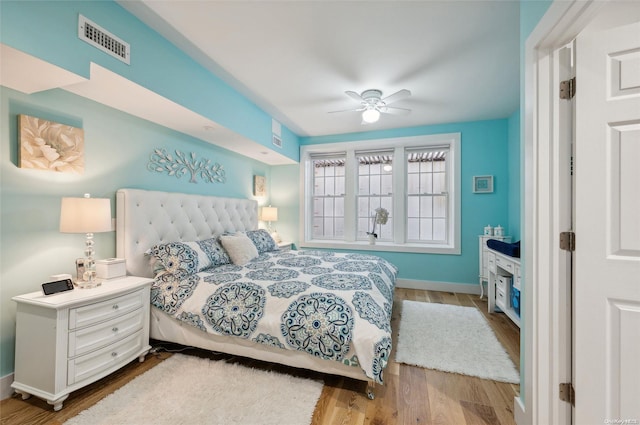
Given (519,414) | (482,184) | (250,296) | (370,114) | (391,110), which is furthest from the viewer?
(482,184)

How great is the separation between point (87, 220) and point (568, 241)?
294cm

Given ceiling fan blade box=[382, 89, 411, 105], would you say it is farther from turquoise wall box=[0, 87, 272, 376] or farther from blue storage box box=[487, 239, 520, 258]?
turquoise wall box=[0, 87, 272, 376]

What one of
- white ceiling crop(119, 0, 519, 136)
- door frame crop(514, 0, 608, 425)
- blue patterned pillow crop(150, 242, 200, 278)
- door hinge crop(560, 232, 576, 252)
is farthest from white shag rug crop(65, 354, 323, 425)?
white ceiling crop(119, 0, 519, 136)

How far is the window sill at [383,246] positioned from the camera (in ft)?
13.6

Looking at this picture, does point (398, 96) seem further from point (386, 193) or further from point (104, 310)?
point (104, 310)

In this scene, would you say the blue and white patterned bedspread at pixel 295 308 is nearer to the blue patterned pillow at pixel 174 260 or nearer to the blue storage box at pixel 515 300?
the blue patterned pillow at pixel 174 260

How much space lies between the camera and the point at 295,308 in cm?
187

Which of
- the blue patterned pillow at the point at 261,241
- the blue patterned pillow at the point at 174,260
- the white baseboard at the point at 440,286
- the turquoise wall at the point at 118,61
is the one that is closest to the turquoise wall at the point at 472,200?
the white baseboard at the point at 440,286

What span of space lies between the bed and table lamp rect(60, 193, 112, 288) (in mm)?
395

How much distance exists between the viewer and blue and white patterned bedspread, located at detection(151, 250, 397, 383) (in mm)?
1688

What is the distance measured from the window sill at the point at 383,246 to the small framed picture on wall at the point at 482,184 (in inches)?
39.2

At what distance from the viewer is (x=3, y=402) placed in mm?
1632

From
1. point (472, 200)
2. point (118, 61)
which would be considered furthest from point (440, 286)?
point (118, 61)

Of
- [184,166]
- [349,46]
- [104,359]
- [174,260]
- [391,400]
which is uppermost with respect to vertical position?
[349,46]
